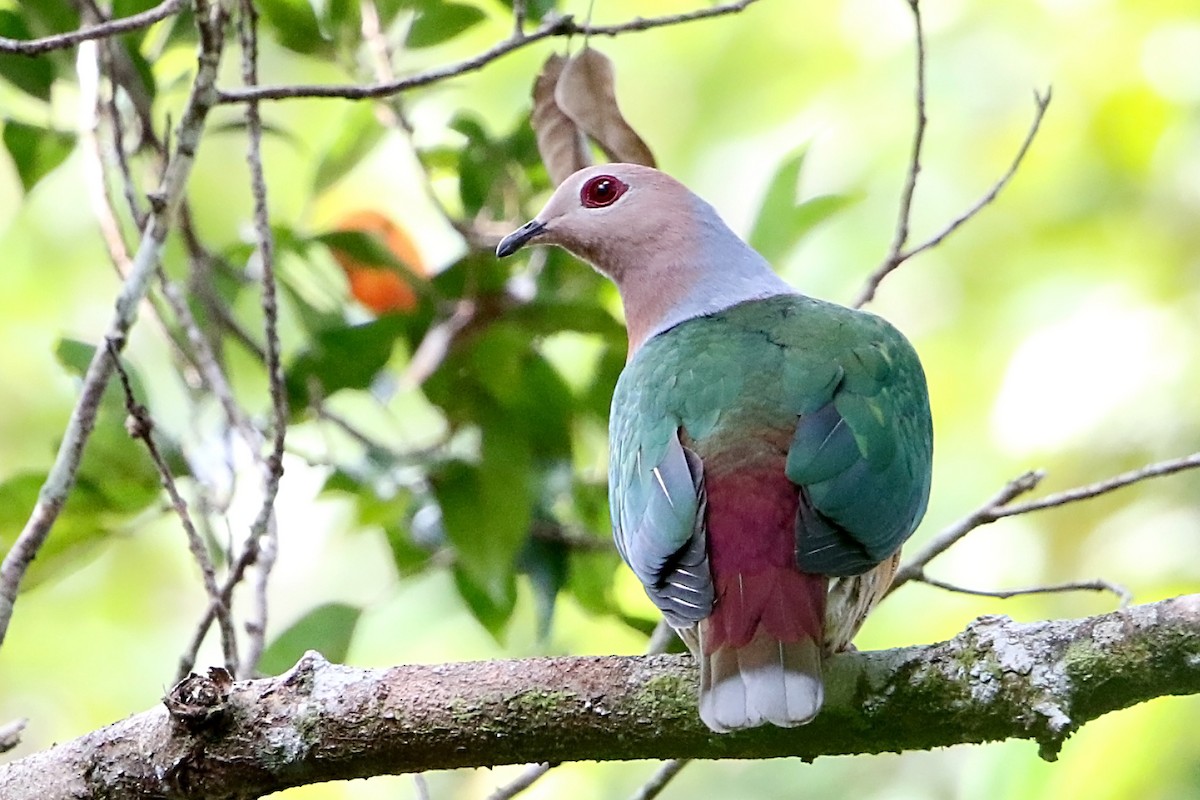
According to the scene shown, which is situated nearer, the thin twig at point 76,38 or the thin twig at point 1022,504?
the thin twig at point 76,38

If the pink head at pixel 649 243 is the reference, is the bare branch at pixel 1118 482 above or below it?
below

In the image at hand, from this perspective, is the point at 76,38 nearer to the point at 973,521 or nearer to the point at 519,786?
the point at 519,786

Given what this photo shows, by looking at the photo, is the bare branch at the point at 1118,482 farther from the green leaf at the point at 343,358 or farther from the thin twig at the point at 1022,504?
the green leaf at the point at 343,358

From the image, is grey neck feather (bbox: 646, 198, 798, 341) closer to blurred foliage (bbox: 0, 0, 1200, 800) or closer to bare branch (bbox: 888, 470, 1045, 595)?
blurred foliage (bbox: 0, 0, 1200, 800)

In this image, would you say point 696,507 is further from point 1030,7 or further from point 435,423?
point 1030,7

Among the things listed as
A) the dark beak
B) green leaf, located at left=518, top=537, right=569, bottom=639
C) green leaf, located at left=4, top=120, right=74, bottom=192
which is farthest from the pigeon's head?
green leaf, located at left=4, top=120, right=74, bottom=192

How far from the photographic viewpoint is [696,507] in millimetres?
2938

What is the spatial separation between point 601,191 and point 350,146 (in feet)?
3.20

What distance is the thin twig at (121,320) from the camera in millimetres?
3012

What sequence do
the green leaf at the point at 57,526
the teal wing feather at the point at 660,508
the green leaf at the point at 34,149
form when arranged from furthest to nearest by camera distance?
the green leaf at the point at 34,149
the green leaf at the point at 57,526
the teal wing feather at the point at 660,508

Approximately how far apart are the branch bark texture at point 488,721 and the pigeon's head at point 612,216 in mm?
1765

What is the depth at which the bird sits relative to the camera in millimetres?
2684

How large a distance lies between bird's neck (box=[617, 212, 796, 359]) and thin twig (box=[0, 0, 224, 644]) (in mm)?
1359

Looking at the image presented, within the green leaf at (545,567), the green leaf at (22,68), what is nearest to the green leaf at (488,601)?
the green leaf at (545,567)
